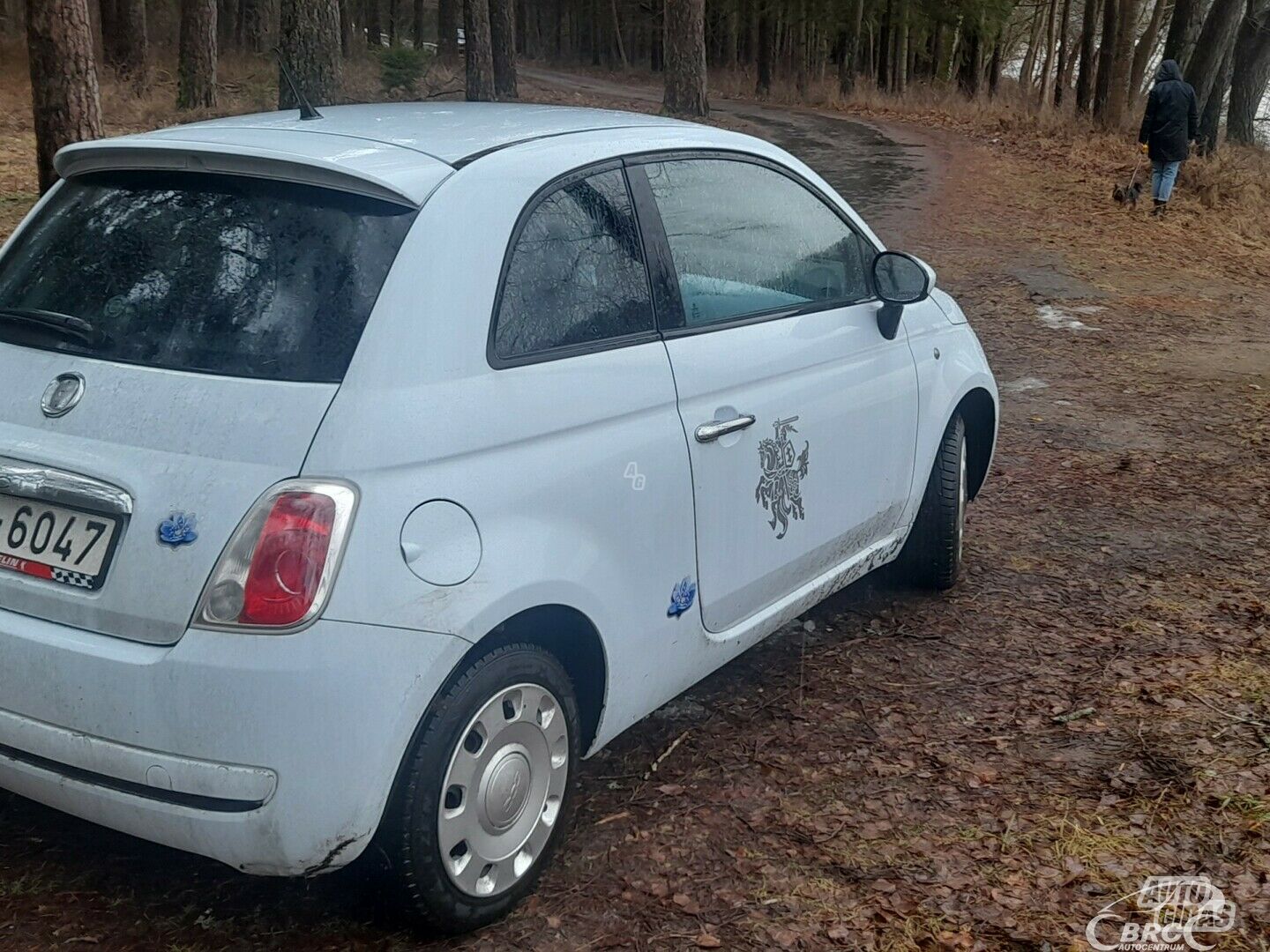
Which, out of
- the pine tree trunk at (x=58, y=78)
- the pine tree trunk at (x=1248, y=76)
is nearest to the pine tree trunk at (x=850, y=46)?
the pine tree trunk at (x=1248, y=76)

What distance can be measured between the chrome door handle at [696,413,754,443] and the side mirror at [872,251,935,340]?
1031 mm

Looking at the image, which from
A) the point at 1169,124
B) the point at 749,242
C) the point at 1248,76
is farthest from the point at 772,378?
the point at 1248,76

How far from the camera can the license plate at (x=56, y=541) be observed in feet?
9.07

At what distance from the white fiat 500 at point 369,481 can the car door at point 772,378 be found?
2cm

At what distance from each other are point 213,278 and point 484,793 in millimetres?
1338

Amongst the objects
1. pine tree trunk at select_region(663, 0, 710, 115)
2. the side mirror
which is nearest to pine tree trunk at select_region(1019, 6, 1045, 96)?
pine tree trunk at select_region(663, 0, 710, 115)

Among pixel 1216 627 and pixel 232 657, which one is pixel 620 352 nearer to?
pixel 232 657

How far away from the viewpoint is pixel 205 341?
2.92 meters

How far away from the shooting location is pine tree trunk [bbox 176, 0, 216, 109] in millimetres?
20000

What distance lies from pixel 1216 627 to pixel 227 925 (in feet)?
12.3

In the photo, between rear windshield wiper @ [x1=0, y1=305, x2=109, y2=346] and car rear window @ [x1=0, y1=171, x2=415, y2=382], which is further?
rear windshield wiper @ [x1=0, y1=305, x2=109, y2=346]

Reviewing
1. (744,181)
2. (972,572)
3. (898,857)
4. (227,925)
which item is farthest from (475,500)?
(972,572)

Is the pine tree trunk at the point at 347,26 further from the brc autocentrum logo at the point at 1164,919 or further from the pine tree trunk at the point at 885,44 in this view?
the brc autocentrum logo at the point at 1164,919

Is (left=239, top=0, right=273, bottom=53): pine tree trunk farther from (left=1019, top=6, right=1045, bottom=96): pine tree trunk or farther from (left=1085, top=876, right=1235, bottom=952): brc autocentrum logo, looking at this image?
(left=1019, top=6, right=1045, bottom=96): pine tree trunk
